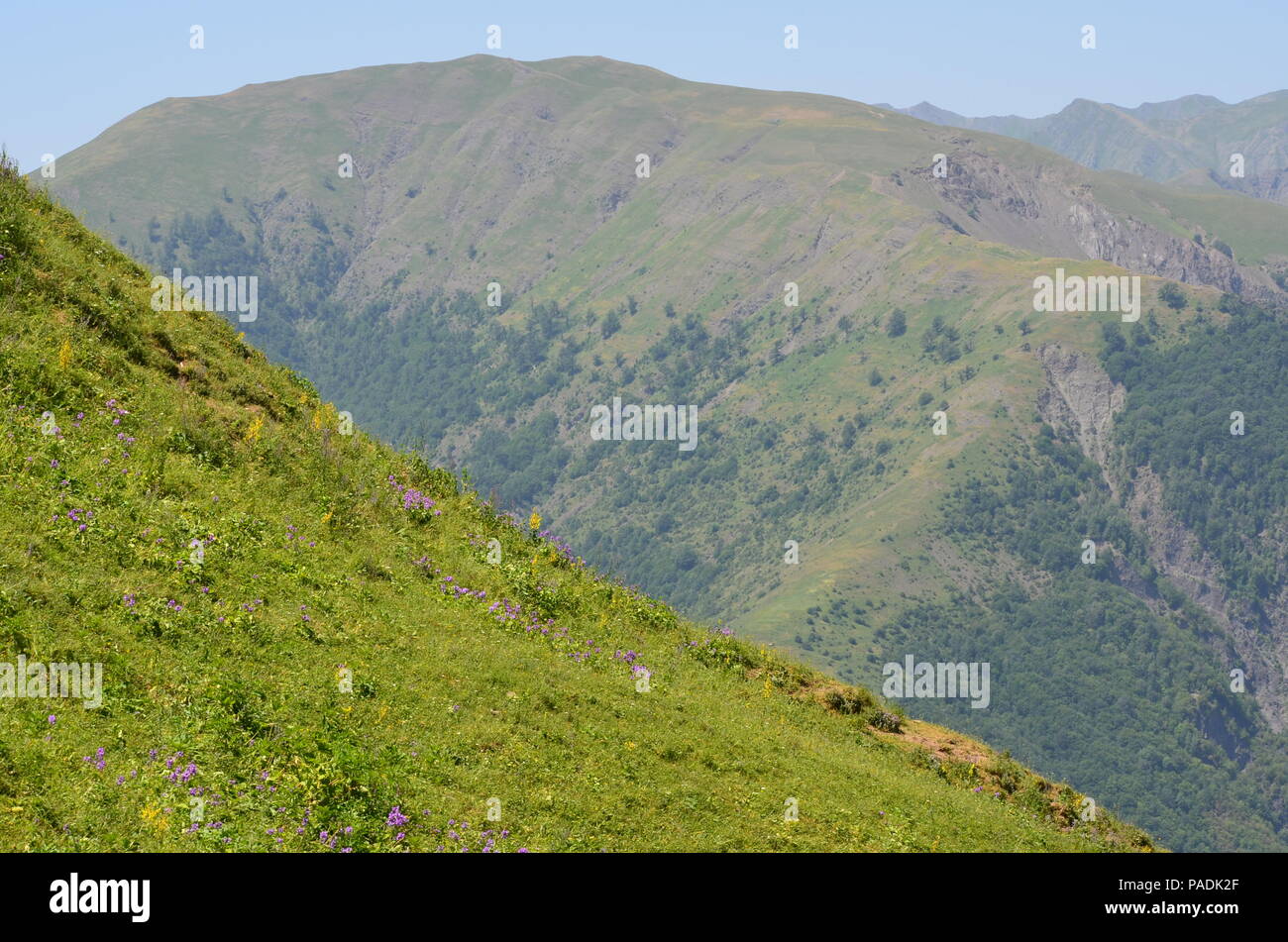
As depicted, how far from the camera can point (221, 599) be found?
15750 mm

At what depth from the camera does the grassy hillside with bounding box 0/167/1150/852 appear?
1258 cm

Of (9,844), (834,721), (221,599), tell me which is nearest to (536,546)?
(834,721)

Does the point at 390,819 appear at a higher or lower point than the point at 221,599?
lower

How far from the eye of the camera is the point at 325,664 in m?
15.4

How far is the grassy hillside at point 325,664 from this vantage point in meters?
12.6

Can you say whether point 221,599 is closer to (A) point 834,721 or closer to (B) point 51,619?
(B) point 51,619

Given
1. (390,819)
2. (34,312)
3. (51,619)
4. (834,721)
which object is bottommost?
(834,721)
